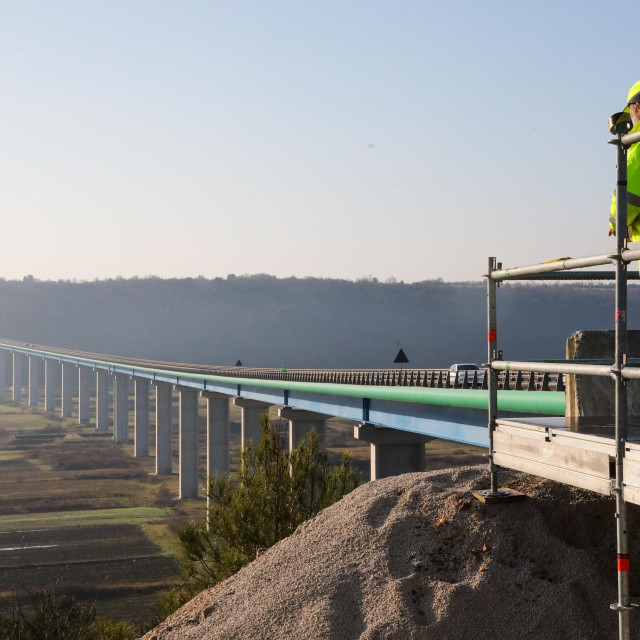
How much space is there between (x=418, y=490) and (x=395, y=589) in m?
2.16

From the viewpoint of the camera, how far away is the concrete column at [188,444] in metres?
78.5

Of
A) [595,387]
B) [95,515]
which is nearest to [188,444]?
[95,515]

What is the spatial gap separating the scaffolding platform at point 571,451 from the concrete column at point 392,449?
88.0ft

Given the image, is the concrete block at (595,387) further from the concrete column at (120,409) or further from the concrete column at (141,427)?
the concrete column at (120,409)

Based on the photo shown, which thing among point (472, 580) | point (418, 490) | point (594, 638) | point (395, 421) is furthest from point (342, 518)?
point (395, 421)

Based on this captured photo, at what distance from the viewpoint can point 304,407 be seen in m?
48.4

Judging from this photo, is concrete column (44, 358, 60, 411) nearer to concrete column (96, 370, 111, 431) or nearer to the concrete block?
concrete column (96, 370, 111, 431)

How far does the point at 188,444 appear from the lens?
83312 mm

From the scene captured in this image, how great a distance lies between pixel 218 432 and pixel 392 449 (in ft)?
135

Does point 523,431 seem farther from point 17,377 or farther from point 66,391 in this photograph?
point 17,377

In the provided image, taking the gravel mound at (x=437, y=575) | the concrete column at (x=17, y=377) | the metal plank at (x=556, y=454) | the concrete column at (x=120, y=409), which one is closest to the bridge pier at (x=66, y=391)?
the concrete column at (x=120, y=409)

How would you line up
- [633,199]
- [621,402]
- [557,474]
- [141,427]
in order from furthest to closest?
[141,427], [557,474], [633,199], [621,402]

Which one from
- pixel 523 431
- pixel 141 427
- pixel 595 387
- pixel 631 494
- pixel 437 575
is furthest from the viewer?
pixel 141 427

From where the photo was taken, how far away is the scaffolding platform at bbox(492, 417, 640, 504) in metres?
7.96
